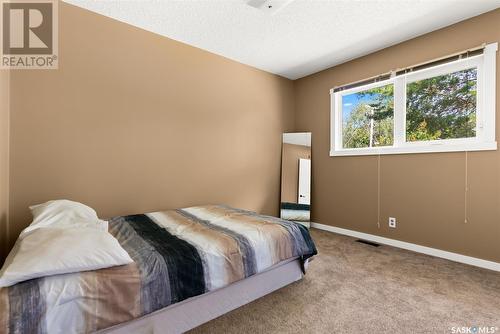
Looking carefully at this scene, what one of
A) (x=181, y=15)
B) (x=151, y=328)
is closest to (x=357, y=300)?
(x=151, y=328)

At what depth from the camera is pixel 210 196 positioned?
3.36 m

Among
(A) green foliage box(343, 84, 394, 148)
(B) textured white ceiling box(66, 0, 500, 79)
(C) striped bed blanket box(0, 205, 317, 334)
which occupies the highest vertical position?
(B) textured white ceiling box(66, 0, 500, 79)

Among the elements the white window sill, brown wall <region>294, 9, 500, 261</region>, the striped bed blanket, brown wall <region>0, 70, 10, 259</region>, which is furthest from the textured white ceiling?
the striped bed blanket

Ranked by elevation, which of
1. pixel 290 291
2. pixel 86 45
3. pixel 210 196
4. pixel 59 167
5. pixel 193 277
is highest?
pixel 86 45

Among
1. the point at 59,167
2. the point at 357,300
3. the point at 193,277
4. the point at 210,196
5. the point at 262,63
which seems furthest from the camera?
the point at 262,63

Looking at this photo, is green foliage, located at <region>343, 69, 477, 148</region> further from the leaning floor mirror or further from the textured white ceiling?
the leaning floor mirror

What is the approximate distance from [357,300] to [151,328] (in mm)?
1480

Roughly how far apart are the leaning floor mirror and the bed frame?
1942mm

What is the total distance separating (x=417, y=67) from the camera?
2912mm

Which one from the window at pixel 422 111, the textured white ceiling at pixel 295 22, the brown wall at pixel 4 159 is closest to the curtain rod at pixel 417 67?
the window at pixel 422 111

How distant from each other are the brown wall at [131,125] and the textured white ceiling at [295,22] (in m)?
0.24

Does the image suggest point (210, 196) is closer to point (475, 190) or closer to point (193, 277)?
point (193, 277)

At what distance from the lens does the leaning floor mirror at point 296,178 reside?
4020 millimetres

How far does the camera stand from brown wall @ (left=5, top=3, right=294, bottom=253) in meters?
2.23
